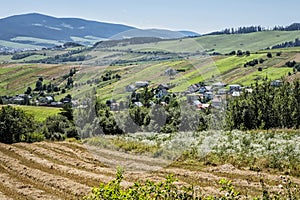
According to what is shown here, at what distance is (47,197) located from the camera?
14938 mm

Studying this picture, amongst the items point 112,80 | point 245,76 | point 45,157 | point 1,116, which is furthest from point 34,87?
point 112,80

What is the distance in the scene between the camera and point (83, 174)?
62.5 feet

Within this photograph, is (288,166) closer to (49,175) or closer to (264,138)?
(264,138)

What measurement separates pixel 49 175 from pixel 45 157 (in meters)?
6.21

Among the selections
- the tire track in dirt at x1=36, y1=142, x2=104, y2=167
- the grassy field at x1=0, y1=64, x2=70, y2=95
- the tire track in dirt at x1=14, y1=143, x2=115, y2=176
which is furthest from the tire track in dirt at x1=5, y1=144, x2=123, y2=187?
the grassy field at x1=0, y1=64, x2=70, y2=95

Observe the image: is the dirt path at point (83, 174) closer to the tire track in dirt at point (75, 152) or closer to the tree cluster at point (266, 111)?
the tire track in dirt at point (75, 152)

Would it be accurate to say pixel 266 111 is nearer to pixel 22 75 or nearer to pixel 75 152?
pixel 75 152

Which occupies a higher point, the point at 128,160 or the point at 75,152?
the point at 128,160

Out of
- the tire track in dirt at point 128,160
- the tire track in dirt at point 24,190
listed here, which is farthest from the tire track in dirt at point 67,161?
the tire track in dirt at point 24,190

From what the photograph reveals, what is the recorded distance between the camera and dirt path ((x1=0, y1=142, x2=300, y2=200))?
15742 millimetres

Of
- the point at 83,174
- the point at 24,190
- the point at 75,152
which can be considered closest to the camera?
the point at 24,190

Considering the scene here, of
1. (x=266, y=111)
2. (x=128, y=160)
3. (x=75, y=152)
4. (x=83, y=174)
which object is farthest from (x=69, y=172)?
(x=266, y=111)

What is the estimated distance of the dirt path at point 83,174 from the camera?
1574cm

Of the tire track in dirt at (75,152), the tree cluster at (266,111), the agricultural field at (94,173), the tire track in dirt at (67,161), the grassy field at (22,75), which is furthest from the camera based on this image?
the grassy field at (22,75)
